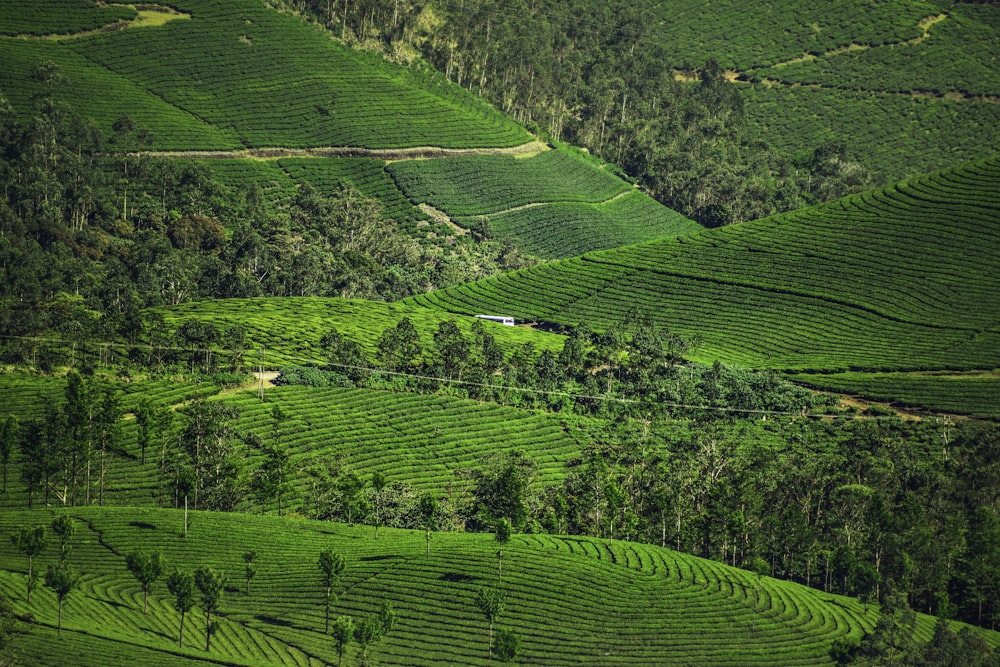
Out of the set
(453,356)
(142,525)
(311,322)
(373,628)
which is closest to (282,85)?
(311,322)

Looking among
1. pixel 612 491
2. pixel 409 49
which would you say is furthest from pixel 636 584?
pixel 409 49

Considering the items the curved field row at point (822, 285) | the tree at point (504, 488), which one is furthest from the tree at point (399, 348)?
the curved field row at point (822, 285)

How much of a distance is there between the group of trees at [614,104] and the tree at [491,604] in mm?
90024

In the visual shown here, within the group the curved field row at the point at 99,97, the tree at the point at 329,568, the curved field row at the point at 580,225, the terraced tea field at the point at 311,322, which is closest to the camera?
the tree at the point at 329,568

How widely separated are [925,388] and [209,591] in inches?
2195

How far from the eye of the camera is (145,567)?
62875 millimetres

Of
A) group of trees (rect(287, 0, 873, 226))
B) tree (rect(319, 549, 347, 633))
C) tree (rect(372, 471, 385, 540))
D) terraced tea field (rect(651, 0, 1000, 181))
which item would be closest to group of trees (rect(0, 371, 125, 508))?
tree (rect(372, 471, 385, 540))

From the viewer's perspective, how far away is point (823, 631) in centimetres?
6819

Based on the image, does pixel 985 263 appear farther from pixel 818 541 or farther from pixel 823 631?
pixel 823 631

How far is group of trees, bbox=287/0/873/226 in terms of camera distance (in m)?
156

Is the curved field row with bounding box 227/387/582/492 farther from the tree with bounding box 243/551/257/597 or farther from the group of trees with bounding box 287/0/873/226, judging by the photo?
the group of trees with bounding box 287/0/873/226

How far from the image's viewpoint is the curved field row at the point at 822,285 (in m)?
107

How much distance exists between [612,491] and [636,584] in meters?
8.07

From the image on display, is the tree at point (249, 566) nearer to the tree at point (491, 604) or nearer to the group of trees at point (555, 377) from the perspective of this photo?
the tree at point (491, 604)
